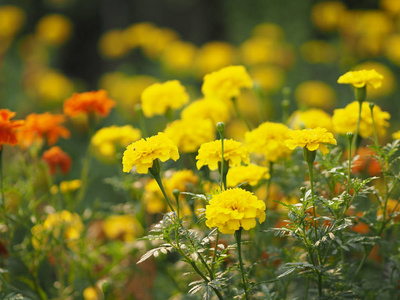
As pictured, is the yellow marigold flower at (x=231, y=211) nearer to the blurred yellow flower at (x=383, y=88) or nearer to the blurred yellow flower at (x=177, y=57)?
the blurred yellow flower at (x=383, y=88)

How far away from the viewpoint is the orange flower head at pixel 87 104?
1.50 m

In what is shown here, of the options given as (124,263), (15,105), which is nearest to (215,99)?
(124,263)

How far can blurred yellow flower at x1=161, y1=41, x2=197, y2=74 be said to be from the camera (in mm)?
3670

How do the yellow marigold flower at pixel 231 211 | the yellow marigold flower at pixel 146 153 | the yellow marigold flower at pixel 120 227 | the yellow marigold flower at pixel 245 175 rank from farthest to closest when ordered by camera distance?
the yellow marigold flower at pixel 120 227
the yellow marigold flower at pixel 245 175
the yellow marigold flower at pixel 146 153
the yellow marigold flower at pixel 231 211

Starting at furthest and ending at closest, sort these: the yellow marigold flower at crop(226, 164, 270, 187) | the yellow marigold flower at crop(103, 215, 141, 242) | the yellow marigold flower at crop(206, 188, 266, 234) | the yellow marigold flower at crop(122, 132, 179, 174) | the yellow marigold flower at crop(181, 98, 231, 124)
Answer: the yellow marigold flower at crop(103, 215, 141, 242)
the yellow marigold flower at crop(181, 98, 231, 124)
the yellow marigold flower at crop(226, 164, 270, 187)
the yellow marigold flower at crop(122, 132, 179, 174)
the yellow marigold flower at crop(206, 188, 266, 234)

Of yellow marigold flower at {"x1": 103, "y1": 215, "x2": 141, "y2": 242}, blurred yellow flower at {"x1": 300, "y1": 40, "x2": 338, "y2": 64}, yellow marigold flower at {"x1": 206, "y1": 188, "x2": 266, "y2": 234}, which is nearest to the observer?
yellow marigold flower at {"x1": 206, "y1": 188, "x2": 266, "y2": 234}

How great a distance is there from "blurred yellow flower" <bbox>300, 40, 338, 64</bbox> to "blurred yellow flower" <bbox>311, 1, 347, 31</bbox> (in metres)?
0.16

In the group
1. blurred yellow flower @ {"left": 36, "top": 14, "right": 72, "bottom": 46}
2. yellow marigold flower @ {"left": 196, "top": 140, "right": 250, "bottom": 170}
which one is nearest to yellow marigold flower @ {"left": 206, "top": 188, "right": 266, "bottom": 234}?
yellow marigold flower @ {"left": 196, "top": 140, "right": 250, "bottom": 170}

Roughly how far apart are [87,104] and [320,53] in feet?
8.94

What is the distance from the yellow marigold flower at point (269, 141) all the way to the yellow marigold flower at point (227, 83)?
25cm

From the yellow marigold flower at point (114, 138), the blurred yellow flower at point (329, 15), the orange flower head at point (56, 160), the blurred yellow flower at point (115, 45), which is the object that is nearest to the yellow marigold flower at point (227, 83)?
the yellow marigold flower at point (114, 138)

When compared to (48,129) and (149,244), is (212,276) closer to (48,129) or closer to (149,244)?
(149,244)

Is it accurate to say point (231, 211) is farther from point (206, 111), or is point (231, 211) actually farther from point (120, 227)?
point (120, 227)

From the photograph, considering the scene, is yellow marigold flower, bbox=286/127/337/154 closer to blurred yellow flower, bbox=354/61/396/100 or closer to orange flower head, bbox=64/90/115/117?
orange flower head, bbox=64/90/115/117
